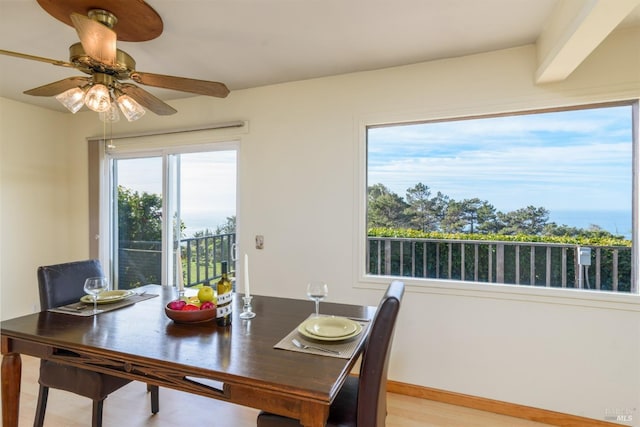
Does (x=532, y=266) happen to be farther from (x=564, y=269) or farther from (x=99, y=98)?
(x=99, y=98)

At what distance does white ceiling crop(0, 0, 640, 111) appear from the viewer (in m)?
1.68

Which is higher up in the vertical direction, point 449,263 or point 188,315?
point 449,263

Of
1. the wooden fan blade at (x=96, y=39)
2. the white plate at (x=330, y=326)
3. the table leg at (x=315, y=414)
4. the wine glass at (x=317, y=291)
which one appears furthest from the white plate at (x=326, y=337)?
the wooden fan blade at (x=96, y=39)

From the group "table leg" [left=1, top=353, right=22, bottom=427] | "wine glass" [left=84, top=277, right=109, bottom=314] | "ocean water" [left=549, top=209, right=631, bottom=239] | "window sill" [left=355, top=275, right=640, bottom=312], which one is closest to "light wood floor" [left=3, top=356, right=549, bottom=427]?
"table leg" [left=1, top=353, right=22, bottom=427]

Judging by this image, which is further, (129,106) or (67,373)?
(129,106)

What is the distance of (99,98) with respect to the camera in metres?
1.66

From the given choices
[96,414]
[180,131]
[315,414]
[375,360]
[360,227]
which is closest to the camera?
[315,414]

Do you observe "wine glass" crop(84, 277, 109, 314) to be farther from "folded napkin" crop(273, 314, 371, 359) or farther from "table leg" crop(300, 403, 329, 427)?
"table leg" crop(300, 403, 329, 427)

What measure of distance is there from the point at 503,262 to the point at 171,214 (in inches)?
120

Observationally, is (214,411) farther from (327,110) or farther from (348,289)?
(327,110)

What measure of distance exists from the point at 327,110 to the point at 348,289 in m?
1.47

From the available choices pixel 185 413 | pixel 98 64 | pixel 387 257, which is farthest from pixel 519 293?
pixel 98 64

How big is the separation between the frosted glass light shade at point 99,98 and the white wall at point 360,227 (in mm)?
1295

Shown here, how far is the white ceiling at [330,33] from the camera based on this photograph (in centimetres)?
168
